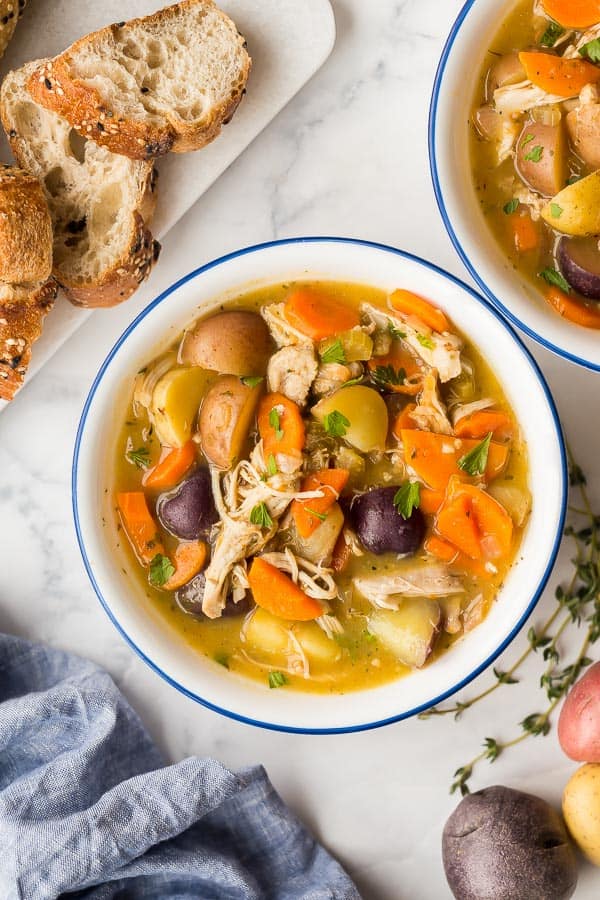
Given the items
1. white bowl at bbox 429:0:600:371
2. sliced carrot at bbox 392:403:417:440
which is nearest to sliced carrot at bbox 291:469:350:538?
sliced carrot at bbox 392:403:417:440

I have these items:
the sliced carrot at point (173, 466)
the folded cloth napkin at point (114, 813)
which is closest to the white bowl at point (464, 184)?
the sliced carrot at point (173, 466)

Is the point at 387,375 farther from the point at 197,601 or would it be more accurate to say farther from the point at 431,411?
the point at 197,601

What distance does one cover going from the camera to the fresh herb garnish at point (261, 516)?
8.27 ft

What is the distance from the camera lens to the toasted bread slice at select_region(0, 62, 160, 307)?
2676 mm

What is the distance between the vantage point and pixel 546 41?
235 centimetres

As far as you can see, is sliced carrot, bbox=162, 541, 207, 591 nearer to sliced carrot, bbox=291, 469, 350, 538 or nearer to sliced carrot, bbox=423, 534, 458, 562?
sliced carrot, bbox=291, 469, 350, 538

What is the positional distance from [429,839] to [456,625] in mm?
776

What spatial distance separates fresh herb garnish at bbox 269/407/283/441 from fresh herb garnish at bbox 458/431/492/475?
0.47 meters

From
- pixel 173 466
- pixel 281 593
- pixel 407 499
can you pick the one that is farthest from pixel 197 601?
pixel 407 499

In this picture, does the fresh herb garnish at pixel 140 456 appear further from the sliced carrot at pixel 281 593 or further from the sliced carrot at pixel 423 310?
the sliced carrot at pixel 423 310

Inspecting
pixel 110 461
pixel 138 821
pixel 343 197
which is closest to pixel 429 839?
pixel 138 821

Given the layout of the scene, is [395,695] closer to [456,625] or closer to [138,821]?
[456,625]

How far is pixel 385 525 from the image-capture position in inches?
97.9

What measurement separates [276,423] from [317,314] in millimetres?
303
